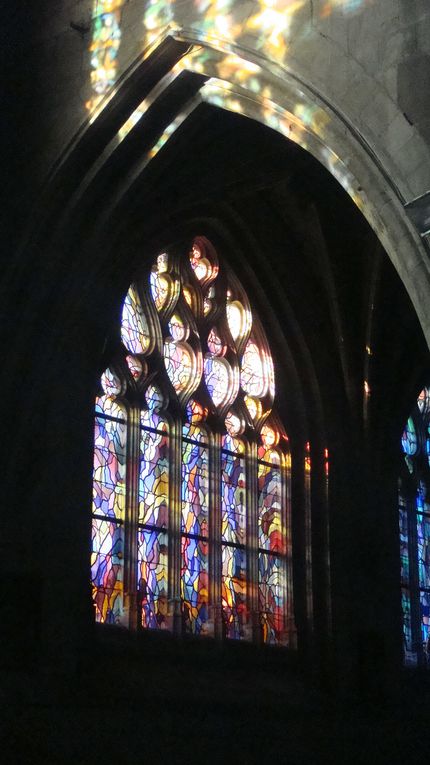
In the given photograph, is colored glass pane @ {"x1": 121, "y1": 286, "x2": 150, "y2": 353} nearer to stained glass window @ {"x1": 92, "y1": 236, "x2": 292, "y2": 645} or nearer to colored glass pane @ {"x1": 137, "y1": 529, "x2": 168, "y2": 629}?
stained glass window @ {"x1": 92, "y1": 236, "x2": 292, "y2": 645}

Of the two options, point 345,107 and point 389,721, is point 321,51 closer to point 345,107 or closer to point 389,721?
point 345,107

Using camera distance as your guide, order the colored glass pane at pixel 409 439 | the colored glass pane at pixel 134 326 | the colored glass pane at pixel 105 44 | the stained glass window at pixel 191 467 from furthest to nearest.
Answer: the colored glass pane at pixel 409 439, the colored glass pane at pixel 134 326, the stained glass window at pixel 191 467, the colored glass pane at pixel 105 44

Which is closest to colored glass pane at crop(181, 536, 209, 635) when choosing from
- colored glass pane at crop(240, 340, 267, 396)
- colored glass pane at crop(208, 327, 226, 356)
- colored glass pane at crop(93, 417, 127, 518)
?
colored glass pane at crop(93, 417, 127, 518)

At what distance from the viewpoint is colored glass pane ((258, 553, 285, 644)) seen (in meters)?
11.7

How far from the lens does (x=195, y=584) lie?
11.3 m

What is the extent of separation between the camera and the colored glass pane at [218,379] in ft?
39.2

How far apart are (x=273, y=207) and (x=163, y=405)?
2.06 meters

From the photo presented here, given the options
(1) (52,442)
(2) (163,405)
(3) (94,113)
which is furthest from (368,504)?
(3) (94,113)

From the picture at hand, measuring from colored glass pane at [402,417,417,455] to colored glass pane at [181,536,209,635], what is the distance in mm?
3196

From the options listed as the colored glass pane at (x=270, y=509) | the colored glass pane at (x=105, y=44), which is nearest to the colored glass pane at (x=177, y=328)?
the colored glass pane at (x=270, y=509)

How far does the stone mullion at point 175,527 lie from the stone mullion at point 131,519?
0.39 metres

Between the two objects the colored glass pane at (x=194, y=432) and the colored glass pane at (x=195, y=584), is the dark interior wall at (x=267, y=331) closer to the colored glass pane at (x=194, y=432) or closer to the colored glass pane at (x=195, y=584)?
the colored glass pane at (x=195, y=584)

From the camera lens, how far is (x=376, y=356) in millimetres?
12562

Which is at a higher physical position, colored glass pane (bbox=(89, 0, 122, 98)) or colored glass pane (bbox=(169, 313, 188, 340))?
colored glass pane (bbox=(89, 0, 122, 98))
